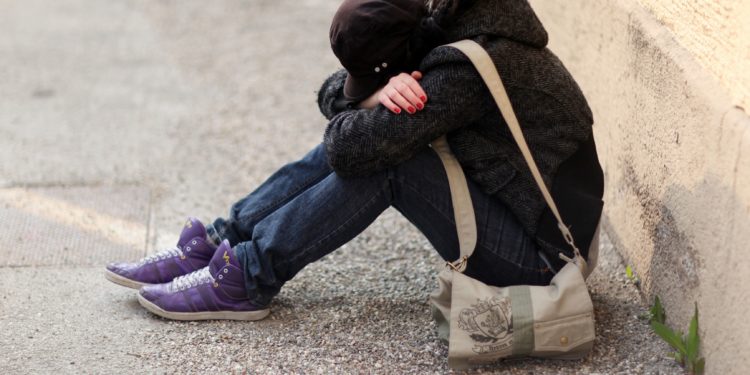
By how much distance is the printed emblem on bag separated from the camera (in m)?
2.58

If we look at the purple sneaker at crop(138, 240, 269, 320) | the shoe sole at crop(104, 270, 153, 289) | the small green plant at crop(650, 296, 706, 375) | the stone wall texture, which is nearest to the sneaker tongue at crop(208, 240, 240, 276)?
the purple sneaker at crop(138, 240, 269, 320)

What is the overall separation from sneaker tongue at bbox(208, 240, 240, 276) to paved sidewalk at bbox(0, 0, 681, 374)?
0.61 feet

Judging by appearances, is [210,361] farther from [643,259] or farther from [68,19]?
[68,19]

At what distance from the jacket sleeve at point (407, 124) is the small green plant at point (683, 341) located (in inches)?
31.1

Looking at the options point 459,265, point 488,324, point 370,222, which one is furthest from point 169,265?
point 488,324

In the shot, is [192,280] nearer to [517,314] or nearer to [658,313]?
[517,314]

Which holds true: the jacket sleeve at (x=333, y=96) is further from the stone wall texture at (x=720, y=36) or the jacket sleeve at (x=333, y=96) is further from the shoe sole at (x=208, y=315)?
the stone wall texture at (x=720, y=36)

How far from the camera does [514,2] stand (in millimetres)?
2613

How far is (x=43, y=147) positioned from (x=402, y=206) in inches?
101

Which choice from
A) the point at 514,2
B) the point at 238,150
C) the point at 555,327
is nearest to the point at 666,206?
the point at 555,327

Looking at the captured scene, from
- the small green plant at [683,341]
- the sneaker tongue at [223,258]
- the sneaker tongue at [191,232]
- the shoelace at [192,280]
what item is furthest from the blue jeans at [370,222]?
the small green plant at [683,341]

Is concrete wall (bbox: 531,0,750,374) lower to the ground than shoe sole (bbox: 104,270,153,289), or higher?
higher

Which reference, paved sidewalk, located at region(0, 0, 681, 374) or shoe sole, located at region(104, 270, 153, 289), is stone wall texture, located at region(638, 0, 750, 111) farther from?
shoe sole, located at region(104, 270, 153, 289)

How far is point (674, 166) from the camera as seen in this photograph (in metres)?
2.71
